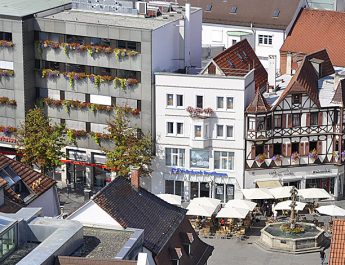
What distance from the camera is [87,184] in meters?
98.5

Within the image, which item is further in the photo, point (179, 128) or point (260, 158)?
point (179, 128)

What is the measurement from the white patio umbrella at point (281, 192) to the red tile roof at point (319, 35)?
844 inches

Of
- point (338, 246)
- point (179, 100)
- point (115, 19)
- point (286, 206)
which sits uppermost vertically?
point (115, 19)

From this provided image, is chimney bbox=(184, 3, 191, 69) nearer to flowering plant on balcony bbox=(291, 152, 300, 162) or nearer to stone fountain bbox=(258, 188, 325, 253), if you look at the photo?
flowering plant on balcony bbox=(291, 152, 300, 162)

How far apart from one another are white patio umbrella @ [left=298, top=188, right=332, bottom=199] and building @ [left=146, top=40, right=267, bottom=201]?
5.19 metres

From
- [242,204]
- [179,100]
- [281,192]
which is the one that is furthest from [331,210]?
[179,100]

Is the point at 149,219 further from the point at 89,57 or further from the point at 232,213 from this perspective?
the point at 89,57

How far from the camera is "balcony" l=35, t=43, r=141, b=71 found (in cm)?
9394

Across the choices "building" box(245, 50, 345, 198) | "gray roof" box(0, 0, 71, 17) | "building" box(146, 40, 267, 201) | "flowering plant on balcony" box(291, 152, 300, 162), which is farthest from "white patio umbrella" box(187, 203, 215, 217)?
"gray roof" box(0, 0, 71, 17)

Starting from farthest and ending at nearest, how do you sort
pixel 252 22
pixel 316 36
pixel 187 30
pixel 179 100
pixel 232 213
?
pixel 252 22, pixel 316 36, pixel 187 30, pixel 179 100, pixel 232 213

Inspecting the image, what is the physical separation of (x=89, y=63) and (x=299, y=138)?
716 inches

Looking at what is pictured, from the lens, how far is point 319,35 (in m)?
112

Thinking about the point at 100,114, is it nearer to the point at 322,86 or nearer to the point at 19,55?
the point at 19,55

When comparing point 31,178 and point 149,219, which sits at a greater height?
point 31,178
